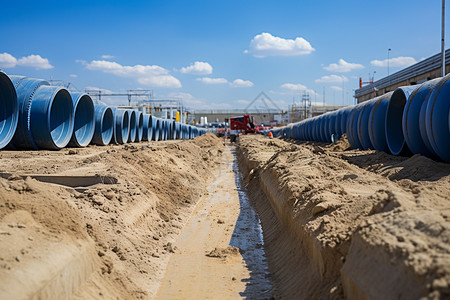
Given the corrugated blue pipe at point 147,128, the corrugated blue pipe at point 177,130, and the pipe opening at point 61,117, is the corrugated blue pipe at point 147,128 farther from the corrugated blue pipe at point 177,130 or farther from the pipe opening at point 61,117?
the pipe opening at point 61,117

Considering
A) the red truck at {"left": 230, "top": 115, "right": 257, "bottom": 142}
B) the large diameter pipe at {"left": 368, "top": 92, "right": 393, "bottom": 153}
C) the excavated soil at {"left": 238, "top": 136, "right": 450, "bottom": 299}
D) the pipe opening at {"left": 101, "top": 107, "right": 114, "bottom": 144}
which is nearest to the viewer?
the excavated soil at {"left": 238, "top": 136, "right": 450, "bottom": 299}

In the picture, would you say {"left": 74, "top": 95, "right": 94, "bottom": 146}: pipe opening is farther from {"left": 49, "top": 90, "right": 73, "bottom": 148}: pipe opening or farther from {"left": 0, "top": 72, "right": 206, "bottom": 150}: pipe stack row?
{"left": 49, "top": 90, "right": 73, "bottom": 148}: pipe opening

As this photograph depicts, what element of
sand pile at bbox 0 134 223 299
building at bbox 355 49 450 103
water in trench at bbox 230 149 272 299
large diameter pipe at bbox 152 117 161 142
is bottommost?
water in trench at bbox 230 149 272 299

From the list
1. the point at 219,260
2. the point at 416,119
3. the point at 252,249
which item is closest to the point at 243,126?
the point at 416,119

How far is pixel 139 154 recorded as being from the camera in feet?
34.4

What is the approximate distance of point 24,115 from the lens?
12.2 meters

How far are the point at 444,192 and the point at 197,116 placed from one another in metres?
103

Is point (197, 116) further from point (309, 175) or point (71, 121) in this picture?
point (309, 175)

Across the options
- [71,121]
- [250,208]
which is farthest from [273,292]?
[71,121]

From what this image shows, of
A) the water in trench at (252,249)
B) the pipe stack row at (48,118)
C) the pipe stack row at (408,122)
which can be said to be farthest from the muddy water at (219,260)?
the pipe stack row at (48,118)

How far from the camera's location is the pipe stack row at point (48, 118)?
11.6m

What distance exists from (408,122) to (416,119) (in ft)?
0.81

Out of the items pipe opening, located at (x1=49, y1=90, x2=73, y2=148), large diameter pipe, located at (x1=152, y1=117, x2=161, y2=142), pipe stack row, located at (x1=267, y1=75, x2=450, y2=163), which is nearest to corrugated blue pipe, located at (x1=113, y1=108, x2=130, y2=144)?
pipe opening, located at (x1=49, y1=90, x2=73, y2=148)

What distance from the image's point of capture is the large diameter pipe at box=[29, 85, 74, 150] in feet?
40.4
